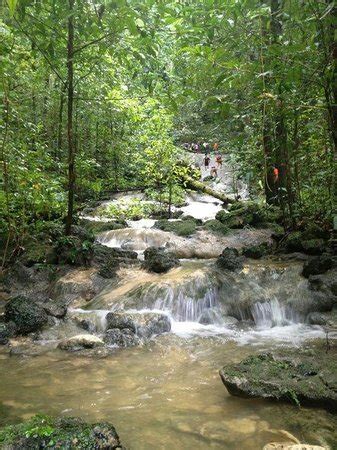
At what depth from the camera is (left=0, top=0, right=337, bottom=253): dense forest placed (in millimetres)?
3793

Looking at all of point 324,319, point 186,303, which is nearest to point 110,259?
point 186,303

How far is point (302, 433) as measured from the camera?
118 inches

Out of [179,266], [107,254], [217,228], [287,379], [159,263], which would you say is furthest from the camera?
[217,228]

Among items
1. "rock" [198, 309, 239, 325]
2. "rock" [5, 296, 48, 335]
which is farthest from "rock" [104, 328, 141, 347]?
"rock" [198, 309, 239, 325]

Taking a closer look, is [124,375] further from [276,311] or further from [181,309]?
[276,311]

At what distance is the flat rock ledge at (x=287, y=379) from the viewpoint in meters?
3.41

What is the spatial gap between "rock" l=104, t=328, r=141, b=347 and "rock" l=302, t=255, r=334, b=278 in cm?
356

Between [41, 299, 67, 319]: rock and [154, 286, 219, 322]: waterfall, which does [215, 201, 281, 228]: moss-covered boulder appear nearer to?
[154, 286, 219, 322]: waterfall

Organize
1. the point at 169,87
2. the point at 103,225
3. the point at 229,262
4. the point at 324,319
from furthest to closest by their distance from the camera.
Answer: the point at 103,225, the point at 229,262, the point at 324,319, the point at 169,87

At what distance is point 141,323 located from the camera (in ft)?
19.4

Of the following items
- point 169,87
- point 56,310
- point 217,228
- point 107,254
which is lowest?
point 56,310

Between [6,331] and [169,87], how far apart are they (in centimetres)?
404

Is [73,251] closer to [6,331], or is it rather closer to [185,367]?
[6,331]

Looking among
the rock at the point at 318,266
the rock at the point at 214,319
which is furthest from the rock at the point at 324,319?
the rock at the point at 214,319
